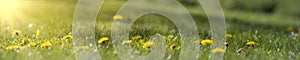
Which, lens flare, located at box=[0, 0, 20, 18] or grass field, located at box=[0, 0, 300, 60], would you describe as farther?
lens flare, located at box=[0, 0, 20, 18]

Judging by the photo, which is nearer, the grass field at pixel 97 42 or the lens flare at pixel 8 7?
the grass field at pixel 97 42

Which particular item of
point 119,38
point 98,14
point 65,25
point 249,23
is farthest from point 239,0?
point 119,38

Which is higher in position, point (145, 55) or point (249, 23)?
point (145, 55)

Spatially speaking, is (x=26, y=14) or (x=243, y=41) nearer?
(x=243, y=41)

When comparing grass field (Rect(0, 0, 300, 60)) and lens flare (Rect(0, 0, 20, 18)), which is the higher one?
grass field (Rect(0, 0, 300, 60))

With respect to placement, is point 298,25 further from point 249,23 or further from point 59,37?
point 59,37

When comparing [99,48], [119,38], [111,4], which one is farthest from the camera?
[111,4]

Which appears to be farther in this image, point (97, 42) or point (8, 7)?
point (8, 7)

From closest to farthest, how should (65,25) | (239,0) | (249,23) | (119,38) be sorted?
1. (119,38)
2. (65,25)
3. (249,23)
4. (239,0)

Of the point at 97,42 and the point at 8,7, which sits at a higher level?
the point at 97,42

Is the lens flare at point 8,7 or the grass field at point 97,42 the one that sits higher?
the grass field at point 97,42

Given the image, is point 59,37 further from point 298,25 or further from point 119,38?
point 298,25
